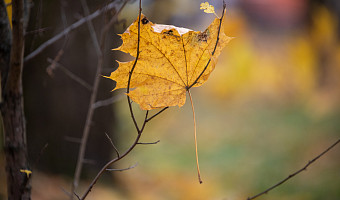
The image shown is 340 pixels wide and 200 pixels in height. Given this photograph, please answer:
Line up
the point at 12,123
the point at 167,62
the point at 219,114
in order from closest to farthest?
the point at 167,62 < the point at 12,123 < the point at 219,114

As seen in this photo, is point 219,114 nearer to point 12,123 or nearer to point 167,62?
point 12,123

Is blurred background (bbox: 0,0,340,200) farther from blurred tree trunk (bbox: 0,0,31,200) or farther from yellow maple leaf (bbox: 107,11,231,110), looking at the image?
yellow maple leaf (bbox: 107,11,231,110)

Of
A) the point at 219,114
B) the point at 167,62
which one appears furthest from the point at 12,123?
the point at 219,114

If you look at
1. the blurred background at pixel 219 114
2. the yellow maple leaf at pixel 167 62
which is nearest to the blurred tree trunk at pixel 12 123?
the blurred background at pixel 219 114

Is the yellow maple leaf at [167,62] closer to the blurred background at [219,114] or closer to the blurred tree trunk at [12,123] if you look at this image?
the blurred background at [219,114]

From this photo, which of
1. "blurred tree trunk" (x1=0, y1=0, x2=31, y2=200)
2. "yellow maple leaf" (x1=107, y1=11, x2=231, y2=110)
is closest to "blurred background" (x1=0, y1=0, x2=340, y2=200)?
"blurred tree trunk" (x1=0, y1=0, x2=31, y2=200)

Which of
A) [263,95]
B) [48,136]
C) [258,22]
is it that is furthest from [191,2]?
[48,136]

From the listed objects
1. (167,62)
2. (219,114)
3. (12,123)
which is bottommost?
(12,123)
